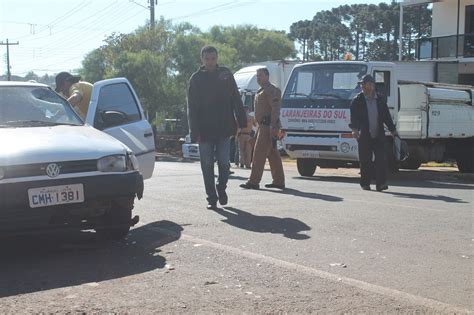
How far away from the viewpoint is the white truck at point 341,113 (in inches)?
489

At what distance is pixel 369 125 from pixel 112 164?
5743 mm

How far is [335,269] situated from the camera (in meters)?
5.00

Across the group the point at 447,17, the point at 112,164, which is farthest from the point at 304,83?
the point at 447,17

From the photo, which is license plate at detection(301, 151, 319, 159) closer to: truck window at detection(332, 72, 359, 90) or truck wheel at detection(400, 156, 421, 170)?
truck window at detection(332, 72, 359, 90)

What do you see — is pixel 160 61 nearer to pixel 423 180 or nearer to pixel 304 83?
pixel 304 83

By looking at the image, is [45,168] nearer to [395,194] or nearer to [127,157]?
[127,157]

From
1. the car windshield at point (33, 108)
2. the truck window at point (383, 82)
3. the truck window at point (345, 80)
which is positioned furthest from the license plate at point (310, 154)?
the car windshield at point (33, 108)

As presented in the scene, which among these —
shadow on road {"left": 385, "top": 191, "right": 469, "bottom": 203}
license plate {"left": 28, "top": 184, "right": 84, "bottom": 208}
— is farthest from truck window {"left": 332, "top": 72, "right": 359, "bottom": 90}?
license plate {"left": 28, "top": 184, "right": 84, "bottom": 208}

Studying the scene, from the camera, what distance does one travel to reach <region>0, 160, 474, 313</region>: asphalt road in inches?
165

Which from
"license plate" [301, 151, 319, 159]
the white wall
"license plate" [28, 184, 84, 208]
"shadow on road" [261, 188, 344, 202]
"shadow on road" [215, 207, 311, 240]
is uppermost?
the white wall

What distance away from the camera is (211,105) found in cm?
775

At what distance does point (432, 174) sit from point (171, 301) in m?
11.0

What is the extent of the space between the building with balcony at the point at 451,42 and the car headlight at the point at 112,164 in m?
26.7

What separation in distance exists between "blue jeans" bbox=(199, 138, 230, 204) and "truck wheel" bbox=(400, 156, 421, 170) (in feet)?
25.8
